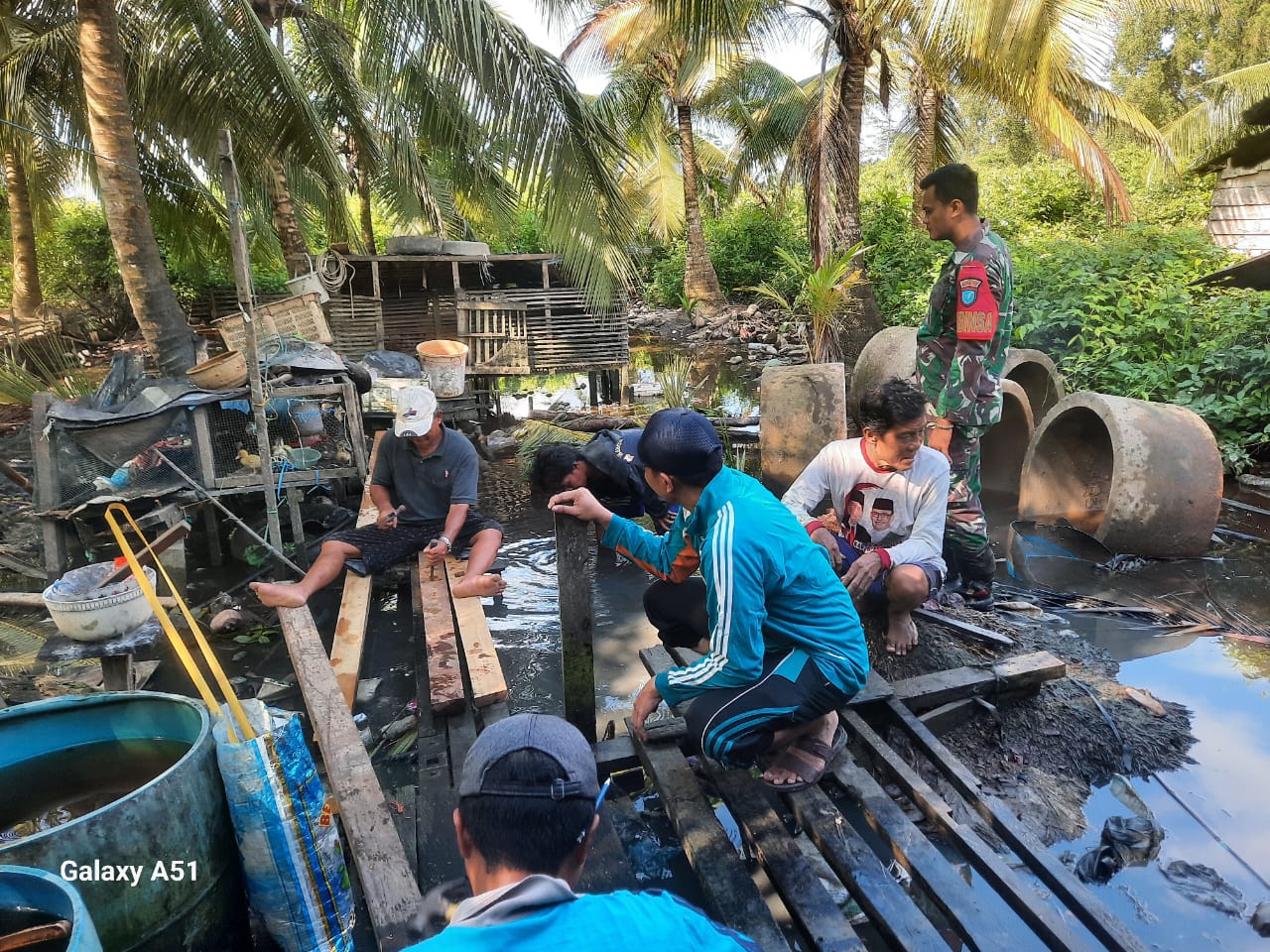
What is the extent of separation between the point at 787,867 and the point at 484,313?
1058 centimetres

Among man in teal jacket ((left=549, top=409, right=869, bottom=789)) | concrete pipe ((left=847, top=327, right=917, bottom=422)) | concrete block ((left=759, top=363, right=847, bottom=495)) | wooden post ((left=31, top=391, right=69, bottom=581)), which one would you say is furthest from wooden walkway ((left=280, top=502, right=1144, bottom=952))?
concrete pipe ((left=847, top=327, right=917, bottom=422))

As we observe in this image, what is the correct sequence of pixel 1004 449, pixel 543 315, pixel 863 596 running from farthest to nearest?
pixel 543 315 < pixel 1004 449 < pixel 863 596

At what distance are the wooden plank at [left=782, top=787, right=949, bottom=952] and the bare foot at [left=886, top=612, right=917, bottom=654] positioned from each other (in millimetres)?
1155

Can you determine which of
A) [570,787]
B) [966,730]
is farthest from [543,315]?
[570,787]

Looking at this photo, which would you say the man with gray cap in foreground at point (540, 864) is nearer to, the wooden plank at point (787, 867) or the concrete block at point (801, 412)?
the wooden plank at point (787, 867)

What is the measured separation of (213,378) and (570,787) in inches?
218

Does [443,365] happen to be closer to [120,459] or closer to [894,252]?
[120,459]

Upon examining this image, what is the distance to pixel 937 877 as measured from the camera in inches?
82.0

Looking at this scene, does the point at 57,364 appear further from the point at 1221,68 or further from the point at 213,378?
the point at 1221,68

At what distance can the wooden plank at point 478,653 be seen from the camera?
10.2ft

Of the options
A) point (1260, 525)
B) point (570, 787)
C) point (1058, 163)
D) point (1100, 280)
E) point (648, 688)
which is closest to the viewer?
point (570, 787)

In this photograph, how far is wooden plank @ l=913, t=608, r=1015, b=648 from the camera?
11.6 ft

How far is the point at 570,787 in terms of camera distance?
1.24 m

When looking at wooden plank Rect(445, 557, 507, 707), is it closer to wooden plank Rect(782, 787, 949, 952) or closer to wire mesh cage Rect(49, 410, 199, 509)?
wooden plank Rect(782, 787, 949, 952)
